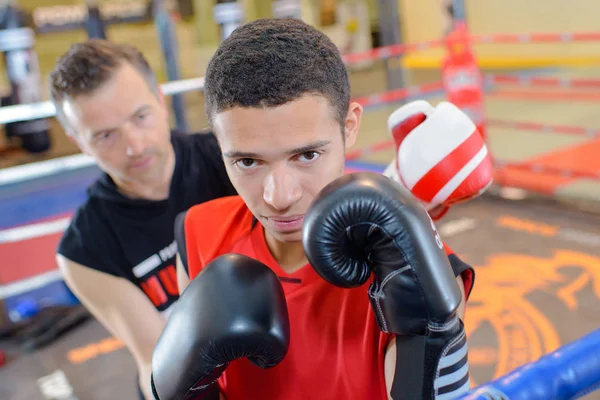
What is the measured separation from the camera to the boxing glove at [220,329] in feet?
2.46

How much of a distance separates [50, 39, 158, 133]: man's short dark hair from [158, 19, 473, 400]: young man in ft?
1.65

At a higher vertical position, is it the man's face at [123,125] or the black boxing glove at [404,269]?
the man's face at [123,125]

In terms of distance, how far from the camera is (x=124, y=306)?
4.33 ft

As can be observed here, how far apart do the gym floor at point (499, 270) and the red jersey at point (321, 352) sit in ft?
4.17

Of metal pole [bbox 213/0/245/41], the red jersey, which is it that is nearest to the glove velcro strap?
the red jersey

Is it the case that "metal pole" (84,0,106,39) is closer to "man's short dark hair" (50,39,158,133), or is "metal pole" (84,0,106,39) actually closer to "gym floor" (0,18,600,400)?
"gym floor" (0,18,600,400)

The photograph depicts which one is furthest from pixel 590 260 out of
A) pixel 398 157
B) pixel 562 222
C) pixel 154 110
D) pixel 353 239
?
pixel 353 239

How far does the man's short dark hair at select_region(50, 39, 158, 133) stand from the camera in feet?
4.04

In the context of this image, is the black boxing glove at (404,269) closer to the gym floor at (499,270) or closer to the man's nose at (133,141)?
the man's nose at (133,141)

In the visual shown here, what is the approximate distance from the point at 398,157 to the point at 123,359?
1864 mm

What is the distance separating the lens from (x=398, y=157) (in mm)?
1071

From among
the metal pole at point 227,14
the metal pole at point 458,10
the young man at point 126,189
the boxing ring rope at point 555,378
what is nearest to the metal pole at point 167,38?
the metal pole at point 227,14

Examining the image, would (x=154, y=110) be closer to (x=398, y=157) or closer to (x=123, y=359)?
(x=398, y=157)

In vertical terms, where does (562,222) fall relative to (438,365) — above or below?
below
